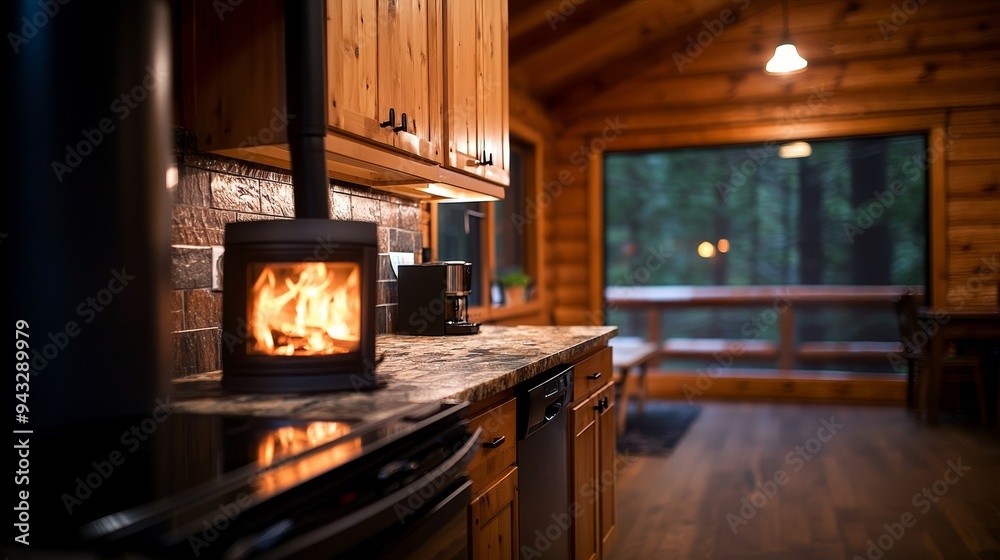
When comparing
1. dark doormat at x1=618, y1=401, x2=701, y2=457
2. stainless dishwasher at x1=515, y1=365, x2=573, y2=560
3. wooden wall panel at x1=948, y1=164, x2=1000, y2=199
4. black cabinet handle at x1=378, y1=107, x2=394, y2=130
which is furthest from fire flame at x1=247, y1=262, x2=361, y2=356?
wooden wall panel at x1=948, y1=164, x2=1000, y2=199

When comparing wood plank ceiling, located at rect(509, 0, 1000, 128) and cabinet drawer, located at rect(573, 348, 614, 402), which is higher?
wood plank ceiling, located at rect(509, 0, 1000, 128)

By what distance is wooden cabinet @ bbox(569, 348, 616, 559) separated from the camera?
2.45m

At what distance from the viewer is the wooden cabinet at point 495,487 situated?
1.66m

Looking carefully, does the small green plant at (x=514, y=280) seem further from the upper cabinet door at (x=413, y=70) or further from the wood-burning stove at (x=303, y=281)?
the wood-burning stove at (x=303, y=281)

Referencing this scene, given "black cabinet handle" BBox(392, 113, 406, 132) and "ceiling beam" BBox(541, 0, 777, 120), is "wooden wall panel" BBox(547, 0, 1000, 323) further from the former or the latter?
"black cabinet handle" BBox(392, 113, 406, 132)

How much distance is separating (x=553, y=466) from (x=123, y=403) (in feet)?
4.15

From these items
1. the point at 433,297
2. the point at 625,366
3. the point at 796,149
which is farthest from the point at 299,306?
the point at 796,149

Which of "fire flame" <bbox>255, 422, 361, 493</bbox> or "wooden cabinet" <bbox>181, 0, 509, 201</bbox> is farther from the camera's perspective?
"wooden cabinet" <bbox>181, 0, 509, 201</bbox>

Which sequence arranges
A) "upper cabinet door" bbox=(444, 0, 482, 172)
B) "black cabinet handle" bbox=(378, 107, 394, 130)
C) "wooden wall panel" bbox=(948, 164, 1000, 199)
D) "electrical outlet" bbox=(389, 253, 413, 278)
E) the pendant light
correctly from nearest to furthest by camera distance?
"black cabinet handle" bbox=(378, 107, 394, 130) < "upper cabinet door" bbox=(444, 0, 482, 172) < "electrical outlet" bbox=(389, 253, 413, 278) < the pendant light < "wooden wall panel" bbox=(948, 164, 1000, 199)

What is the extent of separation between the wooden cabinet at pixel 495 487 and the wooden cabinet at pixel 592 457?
0.53 metres

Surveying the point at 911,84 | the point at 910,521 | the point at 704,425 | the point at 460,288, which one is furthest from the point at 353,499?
the point at 911,84

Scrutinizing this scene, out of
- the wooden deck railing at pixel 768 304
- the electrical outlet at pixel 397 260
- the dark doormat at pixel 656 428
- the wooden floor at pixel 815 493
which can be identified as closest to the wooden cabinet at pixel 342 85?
the electrical outlet at pixel 397 260

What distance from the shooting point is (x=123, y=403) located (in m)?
1.30

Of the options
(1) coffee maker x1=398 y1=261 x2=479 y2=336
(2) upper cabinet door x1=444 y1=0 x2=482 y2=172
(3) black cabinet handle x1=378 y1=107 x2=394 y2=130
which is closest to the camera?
(3) black cabinet handle x1=378 y1=107 x2=394 y2=130
